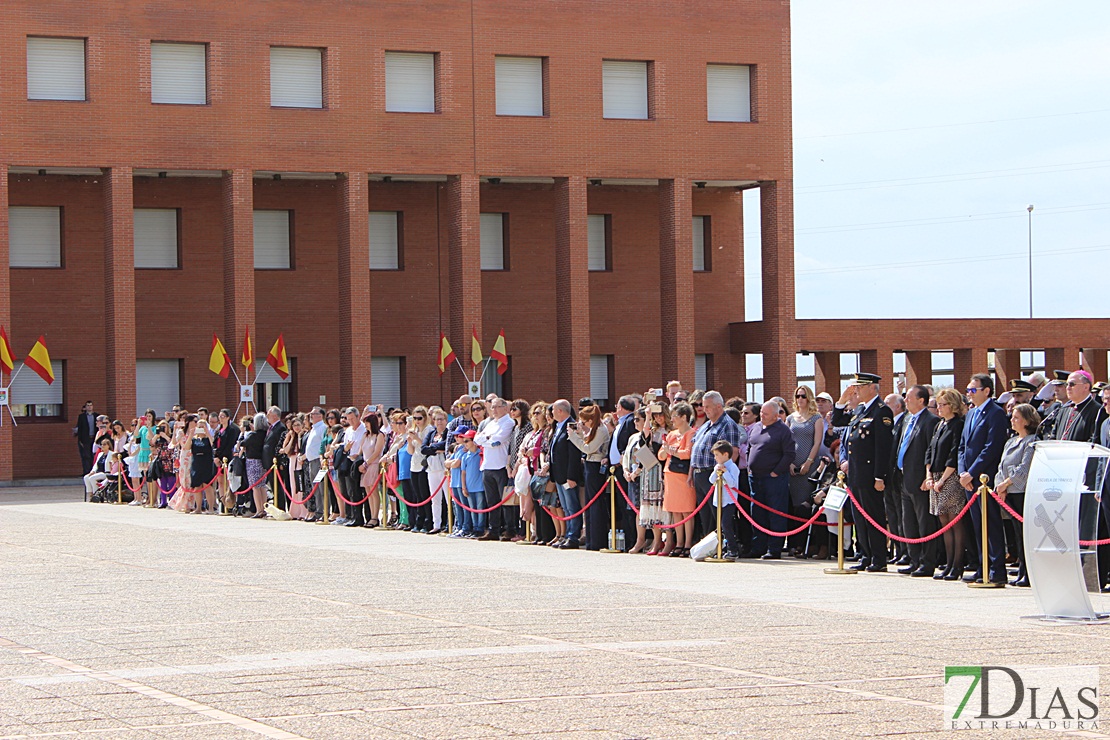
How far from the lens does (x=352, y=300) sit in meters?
49.2

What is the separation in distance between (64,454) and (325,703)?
1605 inches

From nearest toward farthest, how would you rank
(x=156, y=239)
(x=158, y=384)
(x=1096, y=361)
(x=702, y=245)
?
1. (x=158, y=384)
2. (x=156, y=239)
3. (x=702, y=245)
4. (x=1096, y=361)

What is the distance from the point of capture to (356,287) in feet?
162

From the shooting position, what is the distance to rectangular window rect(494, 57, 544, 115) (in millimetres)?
51344

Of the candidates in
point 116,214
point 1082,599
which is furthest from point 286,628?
A: point 116,214

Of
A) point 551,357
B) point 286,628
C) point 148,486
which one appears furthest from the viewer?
point 551,357

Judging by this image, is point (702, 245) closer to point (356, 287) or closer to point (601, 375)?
point (601, 375)

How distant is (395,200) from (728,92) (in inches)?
447

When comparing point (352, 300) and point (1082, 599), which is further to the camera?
point (352, 300)

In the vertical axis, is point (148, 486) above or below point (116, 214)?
below

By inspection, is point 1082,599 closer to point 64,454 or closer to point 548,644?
point 548,644

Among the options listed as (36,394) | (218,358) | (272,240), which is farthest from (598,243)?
(36,394)

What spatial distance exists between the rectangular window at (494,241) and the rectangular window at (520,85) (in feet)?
13.3

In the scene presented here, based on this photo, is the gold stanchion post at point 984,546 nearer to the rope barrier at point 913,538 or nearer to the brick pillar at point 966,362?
the rope barrier at point 913,538
